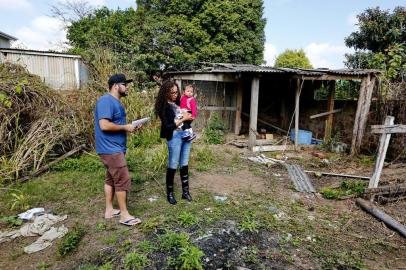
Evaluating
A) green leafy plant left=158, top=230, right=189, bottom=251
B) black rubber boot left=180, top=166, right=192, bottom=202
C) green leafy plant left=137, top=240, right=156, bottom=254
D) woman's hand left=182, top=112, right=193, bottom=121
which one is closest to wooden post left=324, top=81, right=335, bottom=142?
black rubber boot left=180, top=166, right=192, bottom=202

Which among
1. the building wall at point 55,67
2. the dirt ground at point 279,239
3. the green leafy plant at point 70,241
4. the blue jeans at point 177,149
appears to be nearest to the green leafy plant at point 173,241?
the dirt ground at point 279,239

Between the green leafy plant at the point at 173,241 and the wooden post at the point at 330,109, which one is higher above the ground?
the wooden post at the point at 330,109

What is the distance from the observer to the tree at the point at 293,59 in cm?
2659

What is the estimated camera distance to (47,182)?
18.0 ft

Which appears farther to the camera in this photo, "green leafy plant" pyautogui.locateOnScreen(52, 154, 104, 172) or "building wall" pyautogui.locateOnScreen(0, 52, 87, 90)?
"building wall" pyautogui.locateOnScreen(0, 52, 87, 90)

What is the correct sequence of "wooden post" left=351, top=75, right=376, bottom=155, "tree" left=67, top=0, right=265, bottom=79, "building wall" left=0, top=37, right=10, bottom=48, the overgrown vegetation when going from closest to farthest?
the overgrown vegetation
"wooden post" left=351, top=75, right=376, bottom=155
"tree" left=67, top=0, right=265, bottom=79
"building wall" left=0, top=37, right=10, bottom=48

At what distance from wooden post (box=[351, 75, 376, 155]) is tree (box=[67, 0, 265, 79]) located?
10.3m

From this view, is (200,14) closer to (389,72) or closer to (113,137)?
(389,72)

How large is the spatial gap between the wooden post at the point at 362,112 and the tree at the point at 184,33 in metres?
10.3

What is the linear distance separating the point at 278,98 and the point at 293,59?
16.6 metres

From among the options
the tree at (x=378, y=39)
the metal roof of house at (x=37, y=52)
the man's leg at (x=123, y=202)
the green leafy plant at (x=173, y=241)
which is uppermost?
the tree at (x=378, y=39)

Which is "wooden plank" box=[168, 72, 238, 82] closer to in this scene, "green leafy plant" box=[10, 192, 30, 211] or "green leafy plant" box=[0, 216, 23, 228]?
"green leafy plant" box=[10, 192, 30, 211]

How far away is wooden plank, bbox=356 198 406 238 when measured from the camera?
12.9 feet

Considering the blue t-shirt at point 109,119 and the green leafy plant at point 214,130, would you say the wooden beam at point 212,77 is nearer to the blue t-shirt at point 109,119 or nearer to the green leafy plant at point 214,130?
the green leafy plant at point 214,130
